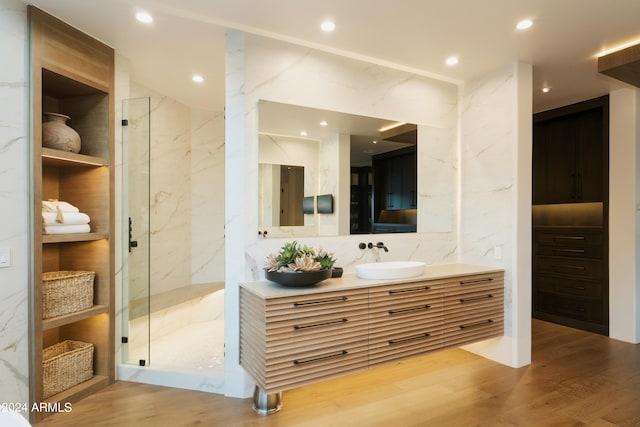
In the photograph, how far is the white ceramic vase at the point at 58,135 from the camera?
2508 millimetres

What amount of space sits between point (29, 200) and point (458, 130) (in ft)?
11.5

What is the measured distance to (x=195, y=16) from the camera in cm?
240

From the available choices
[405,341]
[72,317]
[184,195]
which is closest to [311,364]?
[405,341]

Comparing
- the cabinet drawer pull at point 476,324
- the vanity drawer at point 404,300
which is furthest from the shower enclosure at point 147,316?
the cabinet drawer pull at point 476,324

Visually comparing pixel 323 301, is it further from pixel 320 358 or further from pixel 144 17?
pixel 144 17

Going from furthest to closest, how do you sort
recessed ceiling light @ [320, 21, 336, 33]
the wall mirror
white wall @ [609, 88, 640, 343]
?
white wall @ [609, 88, 640, 343], the wall mirror, recessed ceiling light @ [320, 21, 336, 33]

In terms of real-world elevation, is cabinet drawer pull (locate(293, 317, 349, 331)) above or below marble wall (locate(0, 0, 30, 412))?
below

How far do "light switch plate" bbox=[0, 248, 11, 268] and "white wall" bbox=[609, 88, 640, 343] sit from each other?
526 cm

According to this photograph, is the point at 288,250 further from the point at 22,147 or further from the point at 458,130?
the point at 458,130

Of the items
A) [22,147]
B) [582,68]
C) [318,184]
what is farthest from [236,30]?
[582,68]

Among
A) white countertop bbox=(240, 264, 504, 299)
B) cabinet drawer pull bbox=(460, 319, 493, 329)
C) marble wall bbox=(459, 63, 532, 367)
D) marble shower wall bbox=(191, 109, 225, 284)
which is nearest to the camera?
white countertop bbox=(240, 264, 504, 299)

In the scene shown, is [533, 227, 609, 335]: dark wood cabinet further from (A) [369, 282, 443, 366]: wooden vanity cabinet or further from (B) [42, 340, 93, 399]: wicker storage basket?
(B) [42, 340, 93, 399]: wicker storage basket

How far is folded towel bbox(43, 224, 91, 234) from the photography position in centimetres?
246

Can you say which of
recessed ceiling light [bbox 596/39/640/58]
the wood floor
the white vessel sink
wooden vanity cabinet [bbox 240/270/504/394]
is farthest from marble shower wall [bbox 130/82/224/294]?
recessed ceiling light [bbox 596/39/640/58]
